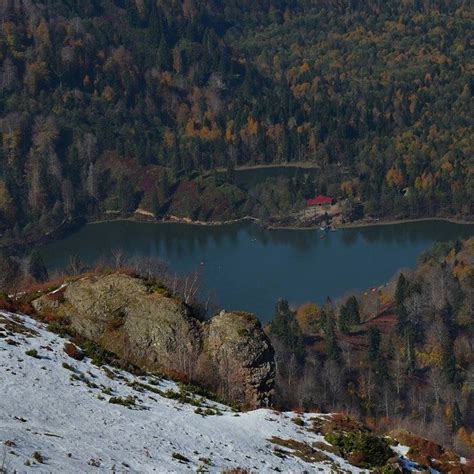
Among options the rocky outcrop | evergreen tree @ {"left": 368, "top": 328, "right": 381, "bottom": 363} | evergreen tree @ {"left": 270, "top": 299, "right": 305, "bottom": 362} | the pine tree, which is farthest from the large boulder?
the pine tree

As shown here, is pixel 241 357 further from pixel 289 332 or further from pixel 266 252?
pixel 266 252

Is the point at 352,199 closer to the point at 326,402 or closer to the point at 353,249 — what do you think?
the point at 353,249

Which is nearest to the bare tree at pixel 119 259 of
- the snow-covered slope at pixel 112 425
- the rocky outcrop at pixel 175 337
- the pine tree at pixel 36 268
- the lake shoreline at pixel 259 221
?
the pine tree at pixel 36 268

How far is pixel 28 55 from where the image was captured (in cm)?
14488

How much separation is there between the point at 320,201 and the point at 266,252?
1947cm

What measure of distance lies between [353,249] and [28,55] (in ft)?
221

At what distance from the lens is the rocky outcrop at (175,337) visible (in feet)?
92.1

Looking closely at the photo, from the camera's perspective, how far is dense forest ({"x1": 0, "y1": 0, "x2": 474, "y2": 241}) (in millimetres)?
124562

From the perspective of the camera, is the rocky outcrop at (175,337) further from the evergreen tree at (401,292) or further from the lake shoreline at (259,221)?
the lake shoreline at (259,221)

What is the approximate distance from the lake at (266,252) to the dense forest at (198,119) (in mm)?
5075

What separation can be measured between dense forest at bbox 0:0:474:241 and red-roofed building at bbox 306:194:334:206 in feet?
5.71

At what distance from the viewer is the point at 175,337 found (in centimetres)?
2862

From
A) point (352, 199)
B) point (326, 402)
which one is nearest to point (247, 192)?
point (352, 199)

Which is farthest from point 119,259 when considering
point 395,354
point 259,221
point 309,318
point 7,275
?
point 259,221
